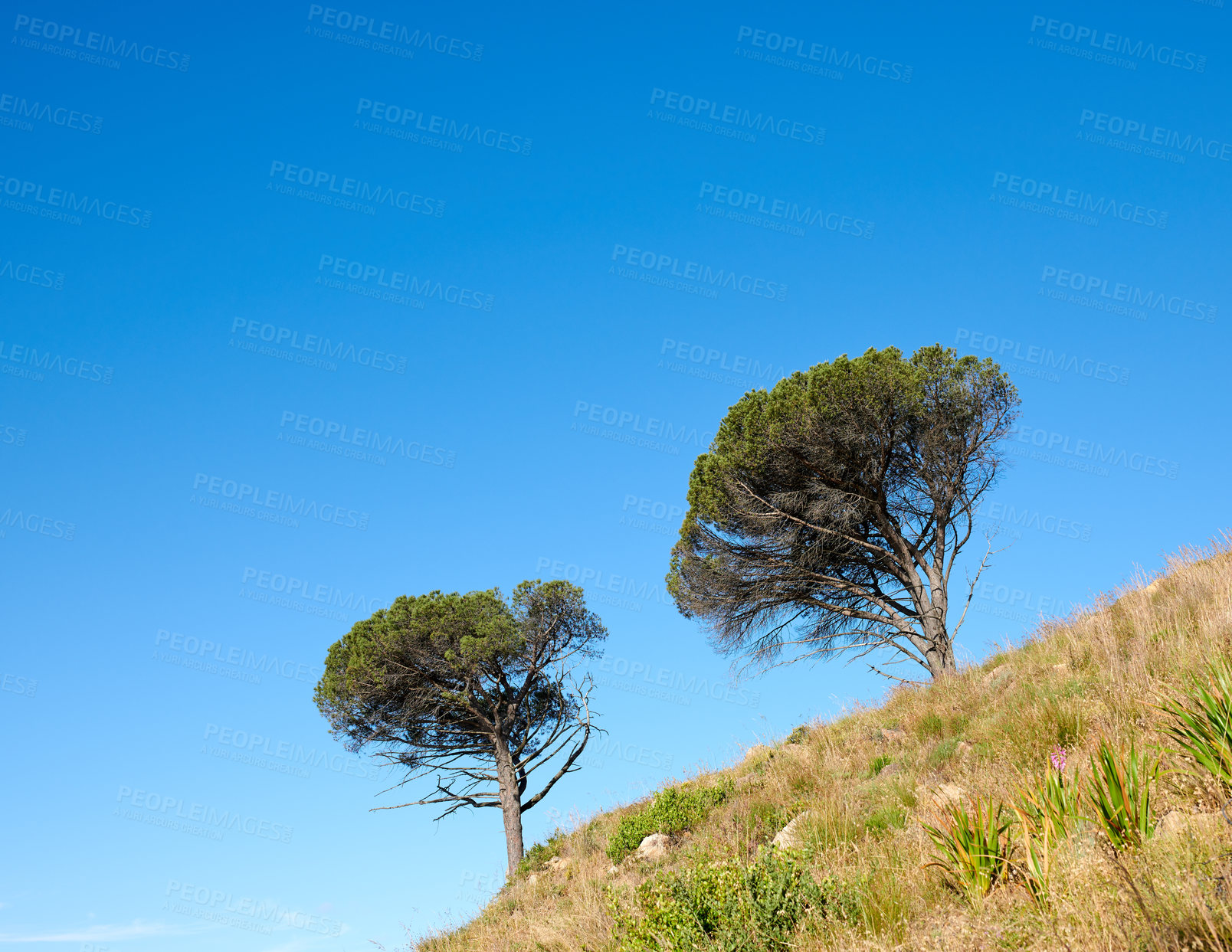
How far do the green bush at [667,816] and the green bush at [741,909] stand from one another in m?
5.43

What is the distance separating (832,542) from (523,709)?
1013 centimetres

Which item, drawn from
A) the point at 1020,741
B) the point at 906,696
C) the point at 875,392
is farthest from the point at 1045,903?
the point at 875,392

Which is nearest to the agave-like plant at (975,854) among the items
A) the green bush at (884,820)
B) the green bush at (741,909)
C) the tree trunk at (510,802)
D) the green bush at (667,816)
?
the green bush at (741,909)

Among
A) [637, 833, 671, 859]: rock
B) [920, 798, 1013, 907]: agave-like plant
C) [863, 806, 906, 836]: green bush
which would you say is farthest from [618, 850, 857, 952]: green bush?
[637, 833, 671, 859]: rock

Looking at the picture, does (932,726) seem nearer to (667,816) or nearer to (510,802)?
(667,816)

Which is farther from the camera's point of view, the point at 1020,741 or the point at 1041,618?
the point at 1041,618

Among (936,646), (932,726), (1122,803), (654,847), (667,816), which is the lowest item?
(654,847)

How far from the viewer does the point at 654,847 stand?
991 centimetres

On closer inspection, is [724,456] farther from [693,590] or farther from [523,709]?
[523,709]

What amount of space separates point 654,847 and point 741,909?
573 centimetres

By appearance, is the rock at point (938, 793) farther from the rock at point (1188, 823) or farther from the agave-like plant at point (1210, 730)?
the rock at point (1188, 823)

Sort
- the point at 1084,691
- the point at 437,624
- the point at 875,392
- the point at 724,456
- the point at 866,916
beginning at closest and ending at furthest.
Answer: the point at 866,916
the point at 1084,691
the point at 875,392
the point at 724,456
the point at 437,624

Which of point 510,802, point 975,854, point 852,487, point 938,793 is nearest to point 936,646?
point 852,487

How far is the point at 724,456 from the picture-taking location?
17.9 m
